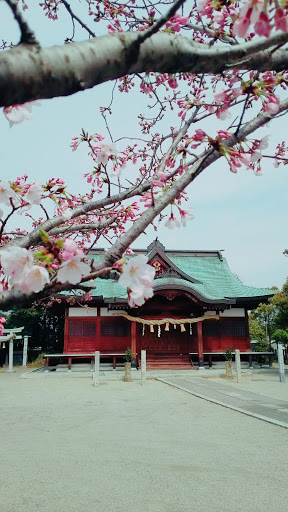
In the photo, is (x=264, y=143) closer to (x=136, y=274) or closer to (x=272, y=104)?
(x=272, y=104)

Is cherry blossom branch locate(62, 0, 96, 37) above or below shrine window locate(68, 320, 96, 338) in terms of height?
above

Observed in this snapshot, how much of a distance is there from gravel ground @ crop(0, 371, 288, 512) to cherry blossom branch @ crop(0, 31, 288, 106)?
3.54 meters

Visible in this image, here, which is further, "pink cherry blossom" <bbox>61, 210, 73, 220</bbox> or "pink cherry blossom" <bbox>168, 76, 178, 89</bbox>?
"pink cherry blossom" <bbox>61, 210, 73, 220</bbox>

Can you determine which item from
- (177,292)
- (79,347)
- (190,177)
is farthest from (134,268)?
(79,347)

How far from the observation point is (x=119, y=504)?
11.2ft

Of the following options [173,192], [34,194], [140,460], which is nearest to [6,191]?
[34,194]

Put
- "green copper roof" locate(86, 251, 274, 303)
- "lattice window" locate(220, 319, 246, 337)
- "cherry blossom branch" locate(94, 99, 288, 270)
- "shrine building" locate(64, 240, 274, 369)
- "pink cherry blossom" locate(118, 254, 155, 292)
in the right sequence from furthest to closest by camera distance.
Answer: "lattice window" locate(220, 319, 246, 337) < "shrine building" locate(64, 240, 274, 369) < "green copper roof" locate(86, 251, 274, 303) < "cherry blossom branch" locate(94, 99, 288, 270) < "pink cherry blossom" locate(118, 254, 155, 292)

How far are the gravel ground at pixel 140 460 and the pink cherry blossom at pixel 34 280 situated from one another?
2814mm

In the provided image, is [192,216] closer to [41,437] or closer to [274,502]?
[274,502]

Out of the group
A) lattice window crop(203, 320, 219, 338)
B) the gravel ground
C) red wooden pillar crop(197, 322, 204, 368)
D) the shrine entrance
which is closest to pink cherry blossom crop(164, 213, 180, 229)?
the gravel ground

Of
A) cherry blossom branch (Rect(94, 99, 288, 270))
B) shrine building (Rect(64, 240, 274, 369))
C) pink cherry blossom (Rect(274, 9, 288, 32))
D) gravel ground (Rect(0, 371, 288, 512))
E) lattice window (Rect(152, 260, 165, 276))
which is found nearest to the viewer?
pink cherry blossom (Rect(274, 9, 288, 32))

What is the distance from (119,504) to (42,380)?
12.4 m

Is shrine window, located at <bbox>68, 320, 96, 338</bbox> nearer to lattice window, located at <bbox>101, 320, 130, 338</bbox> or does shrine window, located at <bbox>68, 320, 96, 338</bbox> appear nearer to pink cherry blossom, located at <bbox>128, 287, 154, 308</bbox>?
lattice window, located at <bbox>101, 320, 130, 338</bbox>

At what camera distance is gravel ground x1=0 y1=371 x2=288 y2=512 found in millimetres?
3463
